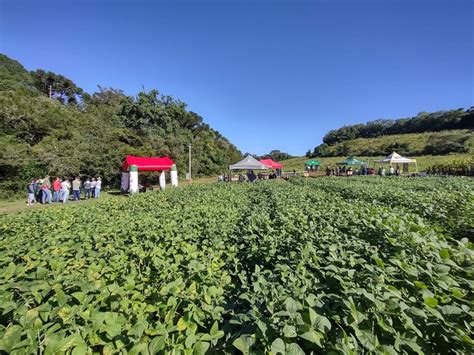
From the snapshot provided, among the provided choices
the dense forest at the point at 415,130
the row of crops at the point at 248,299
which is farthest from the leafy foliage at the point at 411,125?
the row of crops at the point at 248,299

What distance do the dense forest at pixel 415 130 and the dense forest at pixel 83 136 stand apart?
44.0 metres

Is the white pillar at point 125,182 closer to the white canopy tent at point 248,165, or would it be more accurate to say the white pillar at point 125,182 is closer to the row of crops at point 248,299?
the white canopy tent at point 248,165

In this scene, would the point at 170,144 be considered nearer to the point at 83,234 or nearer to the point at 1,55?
the point at 83,234

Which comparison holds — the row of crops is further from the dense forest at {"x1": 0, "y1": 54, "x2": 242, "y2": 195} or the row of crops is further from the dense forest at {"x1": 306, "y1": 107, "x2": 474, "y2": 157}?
the dense forest at {"x1": 306, "y1": 107, "x2": 474, "y2": 157}

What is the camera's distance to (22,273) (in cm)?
214

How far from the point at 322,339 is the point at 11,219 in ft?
20.5

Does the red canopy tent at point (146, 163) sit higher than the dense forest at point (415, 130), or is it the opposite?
the dense forest at point (415, 130)

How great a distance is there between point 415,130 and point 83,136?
93.4 meters

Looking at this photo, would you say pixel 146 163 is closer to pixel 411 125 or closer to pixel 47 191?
pixel 47 191

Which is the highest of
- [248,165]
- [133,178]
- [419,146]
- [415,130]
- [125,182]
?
[415,130]

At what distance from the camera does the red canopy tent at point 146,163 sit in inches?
792

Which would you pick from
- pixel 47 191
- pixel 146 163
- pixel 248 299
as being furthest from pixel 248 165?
pixel 248 299

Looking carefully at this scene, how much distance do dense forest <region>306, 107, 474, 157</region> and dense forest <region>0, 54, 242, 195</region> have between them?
43961mm

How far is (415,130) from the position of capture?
271ft
